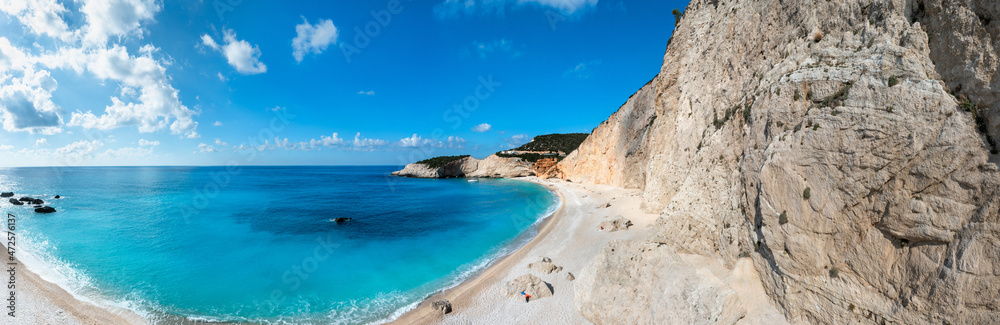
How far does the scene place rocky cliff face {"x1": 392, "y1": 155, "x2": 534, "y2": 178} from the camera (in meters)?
75.1

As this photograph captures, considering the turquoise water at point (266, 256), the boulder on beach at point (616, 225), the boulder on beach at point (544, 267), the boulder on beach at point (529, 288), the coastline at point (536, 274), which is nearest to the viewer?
the coastline at point (536, 274)

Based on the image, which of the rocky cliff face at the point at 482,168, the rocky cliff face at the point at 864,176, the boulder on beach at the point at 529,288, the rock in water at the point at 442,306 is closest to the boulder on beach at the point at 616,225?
the boulder on beach at the point at 529,288

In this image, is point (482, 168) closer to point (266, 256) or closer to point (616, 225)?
point (616, 225)

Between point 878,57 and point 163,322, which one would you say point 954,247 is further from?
point 163,322

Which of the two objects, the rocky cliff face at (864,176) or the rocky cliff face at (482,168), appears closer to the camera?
the rocky cliff face at (864,176)

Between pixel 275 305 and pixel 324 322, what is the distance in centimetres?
261

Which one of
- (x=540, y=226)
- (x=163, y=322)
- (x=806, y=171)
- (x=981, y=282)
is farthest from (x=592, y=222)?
(x=163, y=322)

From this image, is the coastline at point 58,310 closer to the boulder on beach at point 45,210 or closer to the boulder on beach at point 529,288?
the boulder on beach at point 529,288

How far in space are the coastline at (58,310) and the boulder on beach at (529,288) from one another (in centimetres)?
1212

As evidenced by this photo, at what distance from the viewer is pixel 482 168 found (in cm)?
7956

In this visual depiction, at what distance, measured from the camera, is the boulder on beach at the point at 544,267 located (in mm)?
12665

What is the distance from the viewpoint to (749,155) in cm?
770

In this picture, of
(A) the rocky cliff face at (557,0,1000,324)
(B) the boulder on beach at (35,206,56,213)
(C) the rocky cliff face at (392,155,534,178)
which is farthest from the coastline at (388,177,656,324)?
(C) the rocky cliff face at (392,155,534,178)

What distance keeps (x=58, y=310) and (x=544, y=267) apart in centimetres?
1714
